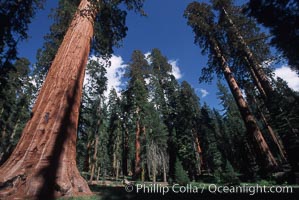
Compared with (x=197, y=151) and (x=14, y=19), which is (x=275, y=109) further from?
(x=197, y=151)

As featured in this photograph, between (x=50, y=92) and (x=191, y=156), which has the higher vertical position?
(x=191, y=156)

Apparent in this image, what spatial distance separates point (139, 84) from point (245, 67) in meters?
17.1

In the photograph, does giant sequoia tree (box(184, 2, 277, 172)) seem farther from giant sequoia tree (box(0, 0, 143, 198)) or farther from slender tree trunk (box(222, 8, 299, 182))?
giant sequoia tree (box(0, 0, 143, 198))

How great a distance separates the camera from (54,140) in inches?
146

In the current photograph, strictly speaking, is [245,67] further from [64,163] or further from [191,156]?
[191,156]

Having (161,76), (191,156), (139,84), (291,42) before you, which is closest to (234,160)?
(191,156)

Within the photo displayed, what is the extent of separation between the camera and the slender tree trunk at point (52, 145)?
314cm

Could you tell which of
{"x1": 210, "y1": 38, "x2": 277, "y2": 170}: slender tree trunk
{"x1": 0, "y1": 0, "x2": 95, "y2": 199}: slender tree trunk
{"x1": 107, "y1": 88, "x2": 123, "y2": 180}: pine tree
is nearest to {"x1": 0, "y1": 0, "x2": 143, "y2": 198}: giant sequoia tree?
{"x1": 0, "y1": 0, "x2": 95, "y2": 199}: slender tree trunk

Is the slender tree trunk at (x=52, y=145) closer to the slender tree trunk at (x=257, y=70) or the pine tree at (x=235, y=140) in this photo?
the slender tree trunk at (x=257, y=70)

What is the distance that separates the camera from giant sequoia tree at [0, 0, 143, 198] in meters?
3.16

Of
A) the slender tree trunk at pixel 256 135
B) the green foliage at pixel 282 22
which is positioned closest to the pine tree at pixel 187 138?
the slender tree trunk at pixel 256 135

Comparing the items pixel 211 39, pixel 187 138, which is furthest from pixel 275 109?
pixel 187 138

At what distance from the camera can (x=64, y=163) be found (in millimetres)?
3662

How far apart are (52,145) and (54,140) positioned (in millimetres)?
103
